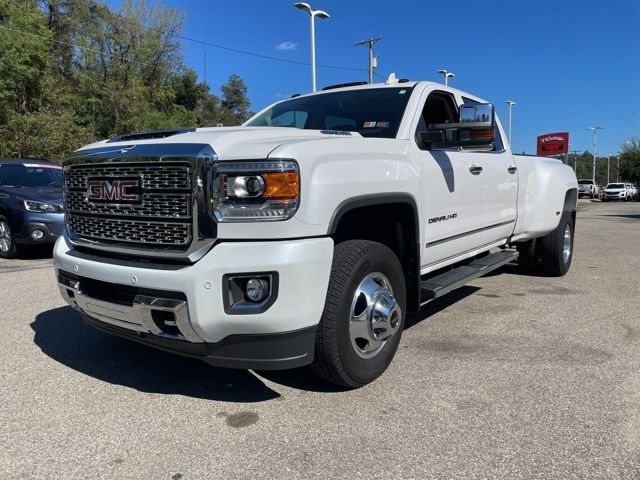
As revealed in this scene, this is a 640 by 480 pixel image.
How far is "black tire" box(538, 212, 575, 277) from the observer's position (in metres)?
6.62

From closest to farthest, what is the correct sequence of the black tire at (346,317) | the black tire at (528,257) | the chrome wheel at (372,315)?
the black tire at (346,317), the chrome wheel at (372,315), the black tire at (528,257)

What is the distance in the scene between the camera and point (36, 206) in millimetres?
8367

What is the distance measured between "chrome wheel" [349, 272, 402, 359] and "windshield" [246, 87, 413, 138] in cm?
117

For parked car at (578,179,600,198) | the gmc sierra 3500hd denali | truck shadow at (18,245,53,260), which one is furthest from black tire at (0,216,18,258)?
parked car at (578,179,600,198)

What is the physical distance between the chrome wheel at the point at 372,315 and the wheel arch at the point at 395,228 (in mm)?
333

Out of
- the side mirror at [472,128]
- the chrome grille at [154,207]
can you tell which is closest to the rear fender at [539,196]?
the side mirror at [472,128]

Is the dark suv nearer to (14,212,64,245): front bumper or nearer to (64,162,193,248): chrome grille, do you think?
(14,212,64,245): front bumper

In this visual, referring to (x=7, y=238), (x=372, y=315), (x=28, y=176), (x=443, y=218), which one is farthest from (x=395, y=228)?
(x=28, y=176)

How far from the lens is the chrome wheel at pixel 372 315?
3158 mm

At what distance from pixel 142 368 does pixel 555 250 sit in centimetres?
510

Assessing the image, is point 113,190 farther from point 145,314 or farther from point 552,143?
point 552,143

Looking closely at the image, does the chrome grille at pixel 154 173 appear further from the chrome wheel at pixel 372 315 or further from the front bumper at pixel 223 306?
the chrome wheel at pixel 372 315

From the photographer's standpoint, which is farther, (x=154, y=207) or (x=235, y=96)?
(x=235, y=96)

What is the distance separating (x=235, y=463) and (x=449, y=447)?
1.04 metres
